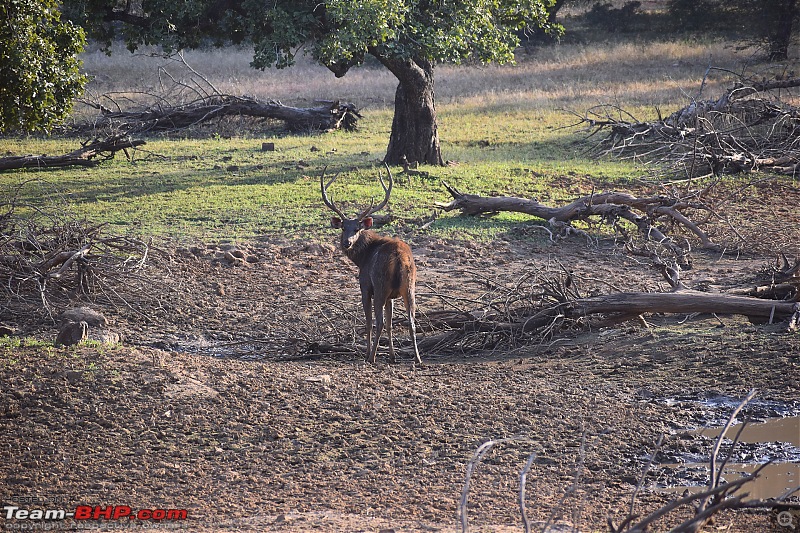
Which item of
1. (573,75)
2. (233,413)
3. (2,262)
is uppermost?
(573,75)

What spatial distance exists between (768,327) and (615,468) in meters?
2.90

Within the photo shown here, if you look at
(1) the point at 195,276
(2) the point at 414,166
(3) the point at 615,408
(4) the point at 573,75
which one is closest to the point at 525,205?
(2) the point at 414,166

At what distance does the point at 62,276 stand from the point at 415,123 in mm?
8317

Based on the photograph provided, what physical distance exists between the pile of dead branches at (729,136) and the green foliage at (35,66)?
839cm

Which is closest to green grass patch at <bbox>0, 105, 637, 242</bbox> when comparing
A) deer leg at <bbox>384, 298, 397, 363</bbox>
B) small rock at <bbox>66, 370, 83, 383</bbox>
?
deer leg at <bbox>384, 298, 397, 363</bbox>

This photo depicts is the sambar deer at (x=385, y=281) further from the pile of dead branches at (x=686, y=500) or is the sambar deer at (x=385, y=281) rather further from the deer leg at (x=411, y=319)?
the pile of dead branches at (x=686, y=500)

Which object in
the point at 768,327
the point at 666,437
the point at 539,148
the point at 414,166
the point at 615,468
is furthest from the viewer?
the point at 539,148

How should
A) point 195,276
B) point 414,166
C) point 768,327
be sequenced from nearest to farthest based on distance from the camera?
point 768,327
point 195,276
point 414,166

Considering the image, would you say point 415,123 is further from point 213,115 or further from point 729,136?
point 213,115

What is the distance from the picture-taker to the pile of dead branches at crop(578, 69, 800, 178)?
1381 centimetres

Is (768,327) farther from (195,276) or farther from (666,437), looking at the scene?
(195,276)

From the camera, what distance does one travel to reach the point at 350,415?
20.9 ft

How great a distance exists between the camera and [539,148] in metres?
17.9

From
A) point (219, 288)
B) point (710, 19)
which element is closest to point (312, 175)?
point (219, 288)
